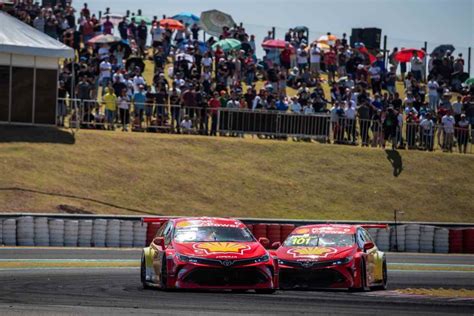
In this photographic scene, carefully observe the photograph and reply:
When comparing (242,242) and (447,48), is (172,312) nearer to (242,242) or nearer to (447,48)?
(242,242)

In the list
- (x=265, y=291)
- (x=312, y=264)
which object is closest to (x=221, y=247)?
(x=265, y=291)

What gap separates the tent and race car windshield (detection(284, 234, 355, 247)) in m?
17.4

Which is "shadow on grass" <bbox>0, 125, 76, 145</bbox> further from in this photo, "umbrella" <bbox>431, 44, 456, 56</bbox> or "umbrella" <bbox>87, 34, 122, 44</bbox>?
"umbrella" <bbox>431, 44, 456, 56</bbox>

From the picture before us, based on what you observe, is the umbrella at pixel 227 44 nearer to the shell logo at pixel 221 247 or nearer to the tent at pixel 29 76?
the tent at pixel 29 76

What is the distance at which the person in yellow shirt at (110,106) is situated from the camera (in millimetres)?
33812

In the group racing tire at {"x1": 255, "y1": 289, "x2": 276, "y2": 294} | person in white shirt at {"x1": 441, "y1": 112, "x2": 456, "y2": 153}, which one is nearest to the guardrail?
racing tire at {"x1": 255, "y1": 289, "x2": 276, "y2": 294}

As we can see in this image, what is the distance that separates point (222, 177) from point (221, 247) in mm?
17765

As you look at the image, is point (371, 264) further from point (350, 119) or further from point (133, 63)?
point (133, 63)

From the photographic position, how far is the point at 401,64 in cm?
4850

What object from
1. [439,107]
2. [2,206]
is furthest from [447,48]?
[2,206]

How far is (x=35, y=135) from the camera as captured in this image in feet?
111

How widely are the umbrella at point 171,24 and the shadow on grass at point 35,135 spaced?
10.4 metres

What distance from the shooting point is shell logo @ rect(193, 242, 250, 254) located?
52.9 ft

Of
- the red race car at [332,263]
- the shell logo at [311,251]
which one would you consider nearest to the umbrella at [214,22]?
the red race car at [332,263]
